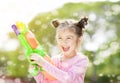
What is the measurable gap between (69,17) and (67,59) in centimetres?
25

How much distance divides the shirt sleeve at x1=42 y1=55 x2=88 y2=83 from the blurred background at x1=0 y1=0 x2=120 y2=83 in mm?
217

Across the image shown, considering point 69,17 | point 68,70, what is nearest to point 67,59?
point 68,70

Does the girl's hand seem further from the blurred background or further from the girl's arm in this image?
the blurred background

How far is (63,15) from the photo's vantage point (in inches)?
58.9

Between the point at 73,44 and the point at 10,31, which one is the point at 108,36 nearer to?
the point at 73,44

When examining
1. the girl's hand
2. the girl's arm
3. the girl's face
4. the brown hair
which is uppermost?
the brown hair

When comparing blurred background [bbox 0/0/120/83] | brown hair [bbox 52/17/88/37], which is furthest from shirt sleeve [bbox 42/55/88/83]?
blurred background [bbox 0/0/120/83]

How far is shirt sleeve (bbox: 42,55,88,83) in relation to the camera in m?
1.24

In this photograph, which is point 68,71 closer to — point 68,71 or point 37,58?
point 68,71

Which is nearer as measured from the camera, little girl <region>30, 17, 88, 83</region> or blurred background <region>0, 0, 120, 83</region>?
little girl <region>30, 17, 88, 83</region>

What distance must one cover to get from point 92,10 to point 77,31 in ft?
0.82

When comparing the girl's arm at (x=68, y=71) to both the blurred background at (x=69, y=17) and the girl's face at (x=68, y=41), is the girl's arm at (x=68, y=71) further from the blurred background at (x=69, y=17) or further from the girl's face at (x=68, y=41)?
the blurred background at (x=69, y=17)

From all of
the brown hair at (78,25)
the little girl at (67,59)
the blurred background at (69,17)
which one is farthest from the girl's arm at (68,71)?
the blurred background at (69,17)

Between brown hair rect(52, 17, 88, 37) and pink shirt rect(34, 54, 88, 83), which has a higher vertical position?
brown hair rect(52, 17, 88, 37)
